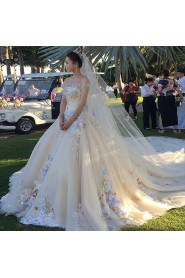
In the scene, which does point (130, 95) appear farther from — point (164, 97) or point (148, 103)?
point (164, 97)

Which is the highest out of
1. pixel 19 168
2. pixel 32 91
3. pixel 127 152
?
pixel 32 91

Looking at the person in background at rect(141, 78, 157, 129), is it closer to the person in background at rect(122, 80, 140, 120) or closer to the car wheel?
the person in background at rect(122, 80, 140, 120)

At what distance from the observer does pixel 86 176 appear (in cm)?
414

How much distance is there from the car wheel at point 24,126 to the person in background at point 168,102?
4067 millimetres

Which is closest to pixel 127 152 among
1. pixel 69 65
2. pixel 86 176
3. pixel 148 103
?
pixel 86 176

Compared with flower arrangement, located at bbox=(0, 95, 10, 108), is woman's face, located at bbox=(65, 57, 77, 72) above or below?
above

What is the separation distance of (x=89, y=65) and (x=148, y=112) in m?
6.64

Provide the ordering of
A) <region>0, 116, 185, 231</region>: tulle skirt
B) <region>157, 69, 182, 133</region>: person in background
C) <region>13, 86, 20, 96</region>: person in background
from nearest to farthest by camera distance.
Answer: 1. <region>0, 116, 185, 231</region>: tulle skirt
2. <region>157, 69, 182, 133</region>: person in background
3. <region>13, 86, 20, 96</region>: person in background

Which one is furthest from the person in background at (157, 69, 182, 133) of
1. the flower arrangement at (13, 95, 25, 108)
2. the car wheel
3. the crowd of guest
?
the flower arrangement at (13, 95, 25, 108)

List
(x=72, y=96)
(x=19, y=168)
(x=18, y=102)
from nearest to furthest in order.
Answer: (x=72, y=96) < (x=19, y=168) < (x=18, y=102)

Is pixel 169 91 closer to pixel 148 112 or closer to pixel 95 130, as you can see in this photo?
pixel 148 112

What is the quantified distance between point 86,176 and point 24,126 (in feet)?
23.3

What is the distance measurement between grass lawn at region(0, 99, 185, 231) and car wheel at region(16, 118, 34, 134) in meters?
0.22

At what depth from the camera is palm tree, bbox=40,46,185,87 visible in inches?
155
